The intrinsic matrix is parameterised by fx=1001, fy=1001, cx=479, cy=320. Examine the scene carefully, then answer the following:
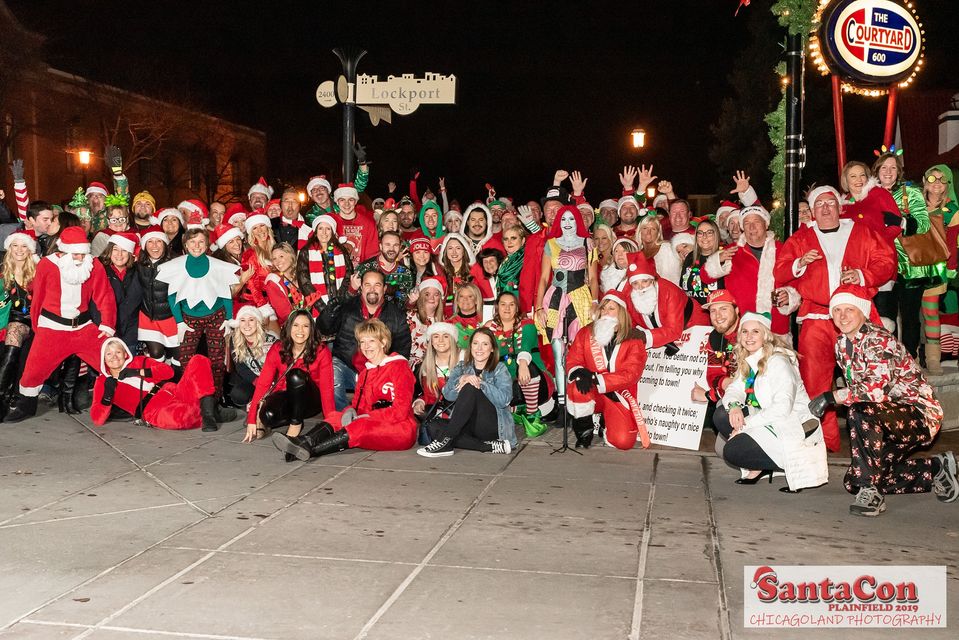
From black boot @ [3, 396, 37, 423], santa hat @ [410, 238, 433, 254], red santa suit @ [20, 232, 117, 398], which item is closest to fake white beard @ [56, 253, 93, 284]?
red santa suit @ [20, 232, 117, 398]

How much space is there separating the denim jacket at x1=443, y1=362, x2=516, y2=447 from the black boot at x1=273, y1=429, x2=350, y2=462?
38.1 inches

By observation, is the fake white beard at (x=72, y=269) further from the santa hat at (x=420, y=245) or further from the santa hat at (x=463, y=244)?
the santa hat at (x=463, y=244)

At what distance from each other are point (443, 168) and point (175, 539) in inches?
1978

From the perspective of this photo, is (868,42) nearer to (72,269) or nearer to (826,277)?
(826,277)

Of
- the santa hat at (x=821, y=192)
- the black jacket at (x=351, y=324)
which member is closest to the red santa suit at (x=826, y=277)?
the santa hat at (x=821, y=192)

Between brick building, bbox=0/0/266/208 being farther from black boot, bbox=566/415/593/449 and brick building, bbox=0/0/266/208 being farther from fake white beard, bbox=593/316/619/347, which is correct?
black boot, bbox=566/415/593/449

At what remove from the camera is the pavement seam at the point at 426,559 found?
4160mm

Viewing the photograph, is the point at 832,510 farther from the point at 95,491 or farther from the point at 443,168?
the point at 443,168

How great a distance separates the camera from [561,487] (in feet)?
21.9

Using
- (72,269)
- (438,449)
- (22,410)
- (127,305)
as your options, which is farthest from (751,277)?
(22,410)

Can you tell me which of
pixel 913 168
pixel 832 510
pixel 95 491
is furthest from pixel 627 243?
pixel 913 168

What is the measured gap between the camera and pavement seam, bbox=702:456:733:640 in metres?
4.12

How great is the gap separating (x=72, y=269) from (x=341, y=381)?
2610 millimetres

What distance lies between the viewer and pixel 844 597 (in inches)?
179
